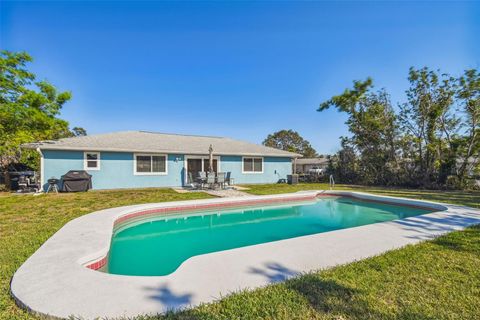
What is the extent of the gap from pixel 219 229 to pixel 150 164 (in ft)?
28.9

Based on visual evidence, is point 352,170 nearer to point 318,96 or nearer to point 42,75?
point 318,96

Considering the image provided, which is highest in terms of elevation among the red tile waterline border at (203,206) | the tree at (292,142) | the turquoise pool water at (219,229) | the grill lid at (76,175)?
the tree at (292,142)

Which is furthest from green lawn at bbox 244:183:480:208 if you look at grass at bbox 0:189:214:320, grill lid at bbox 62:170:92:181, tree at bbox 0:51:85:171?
tree at bbox 0:51:85:171

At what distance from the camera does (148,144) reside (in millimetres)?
14945

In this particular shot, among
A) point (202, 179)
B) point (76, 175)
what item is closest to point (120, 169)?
point (76, 175)

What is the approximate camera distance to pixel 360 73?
63.1ft

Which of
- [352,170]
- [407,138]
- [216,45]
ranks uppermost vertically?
[216,45]

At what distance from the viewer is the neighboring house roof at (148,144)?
1255 cm

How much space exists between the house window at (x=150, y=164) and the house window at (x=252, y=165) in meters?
5.79

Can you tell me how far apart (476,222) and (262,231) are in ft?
19.5

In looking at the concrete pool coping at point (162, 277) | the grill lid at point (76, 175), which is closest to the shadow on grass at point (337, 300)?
the concrete pool coping at point (162, 277)

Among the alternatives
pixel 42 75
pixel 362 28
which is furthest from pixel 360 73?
pixel 42 75

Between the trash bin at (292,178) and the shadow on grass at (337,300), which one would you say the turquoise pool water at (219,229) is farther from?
the trash bin at (292,178)

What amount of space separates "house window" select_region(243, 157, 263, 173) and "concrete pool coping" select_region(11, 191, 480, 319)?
468 inches
